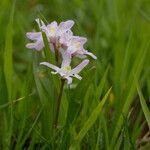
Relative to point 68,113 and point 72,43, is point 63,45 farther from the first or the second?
point 68,113

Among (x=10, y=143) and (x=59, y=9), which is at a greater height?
(x=59, y=9)

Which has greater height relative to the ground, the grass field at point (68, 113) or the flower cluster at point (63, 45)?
the flower cluster at point (63, 45)

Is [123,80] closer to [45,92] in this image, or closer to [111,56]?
[45,92]

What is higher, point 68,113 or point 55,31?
point 55,31

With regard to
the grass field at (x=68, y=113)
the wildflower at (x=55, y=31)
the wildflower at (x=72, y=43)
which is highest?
the wildflower at (x=55, y=31)

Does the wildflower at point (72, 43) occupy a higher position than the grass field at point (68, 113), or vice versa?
the wildflower at point (72, 43)

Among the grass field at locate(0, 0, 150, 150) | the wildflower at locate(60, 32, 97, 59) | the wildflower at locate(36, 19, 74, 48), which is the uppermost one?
the wildflower at locate(36, 19, 74, 48)

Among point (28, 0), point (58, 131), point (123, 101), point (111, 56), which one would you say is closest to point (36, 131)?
point (58, 131)

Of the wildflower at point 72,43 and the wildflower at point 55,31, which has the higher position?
the wildflower at point 55,31

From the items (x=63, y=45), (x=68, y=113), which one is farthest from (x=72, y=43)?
(x=68, y=113)

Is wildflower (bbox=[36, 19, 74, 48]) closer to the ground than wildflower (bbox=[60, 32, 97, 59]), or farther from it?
farther from it

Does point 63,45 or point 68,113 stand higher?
point 63,45
